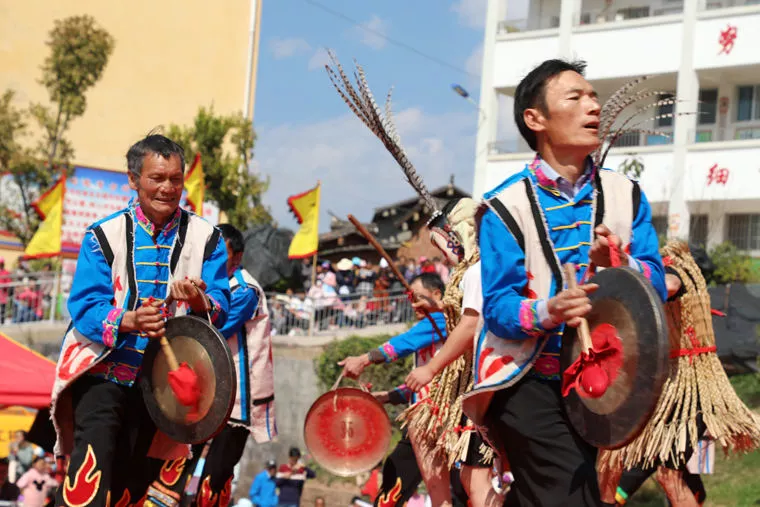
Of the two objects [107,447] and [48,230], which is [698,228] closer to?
[48,230]

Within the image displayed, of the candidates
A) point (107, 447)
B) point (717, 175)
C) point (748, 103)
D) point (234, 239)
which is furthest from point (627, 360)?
point (748, 103)

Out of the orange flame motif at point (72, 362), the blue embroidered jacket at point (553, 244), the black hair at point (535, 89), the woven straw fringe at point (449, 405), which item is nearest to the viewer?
the blue embroidered jacket at point (553, 244)

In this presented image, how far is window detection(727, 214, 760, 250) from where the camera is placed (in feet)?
90.8

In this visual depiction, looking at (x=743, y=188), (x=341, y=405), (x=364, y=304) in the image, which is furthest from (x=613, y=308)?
(x=743, y=188)

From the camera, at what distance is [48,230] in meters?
24.3

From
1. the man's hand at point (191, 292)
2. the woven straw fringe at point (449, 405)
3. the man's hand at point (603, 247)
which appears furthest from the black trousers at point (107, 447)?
the man's hand at point (603, 247)

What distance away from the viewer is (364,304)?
78.7ft

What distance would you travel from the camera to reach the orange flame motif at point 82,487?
17.1 ft

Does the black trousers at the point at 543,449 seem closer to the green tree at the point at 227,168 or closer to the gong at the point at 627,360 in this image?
the gong at the point at 627,360

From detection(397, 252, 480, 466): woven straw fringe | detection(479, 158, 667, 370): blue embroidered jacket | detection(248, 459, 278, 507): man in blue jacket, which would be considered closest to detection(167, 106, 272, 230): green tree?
detection(248, 459, 278, 507): man in blue jacket

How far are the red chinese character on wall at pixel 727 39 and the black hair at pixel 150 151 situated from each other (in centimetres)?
2274

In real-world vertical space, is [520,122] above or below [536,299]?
above

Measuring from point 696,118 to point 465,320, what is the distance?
24.0 metres

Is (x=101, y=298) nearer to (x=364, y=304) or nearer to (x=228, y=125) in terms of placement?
(x=364, y=304)
